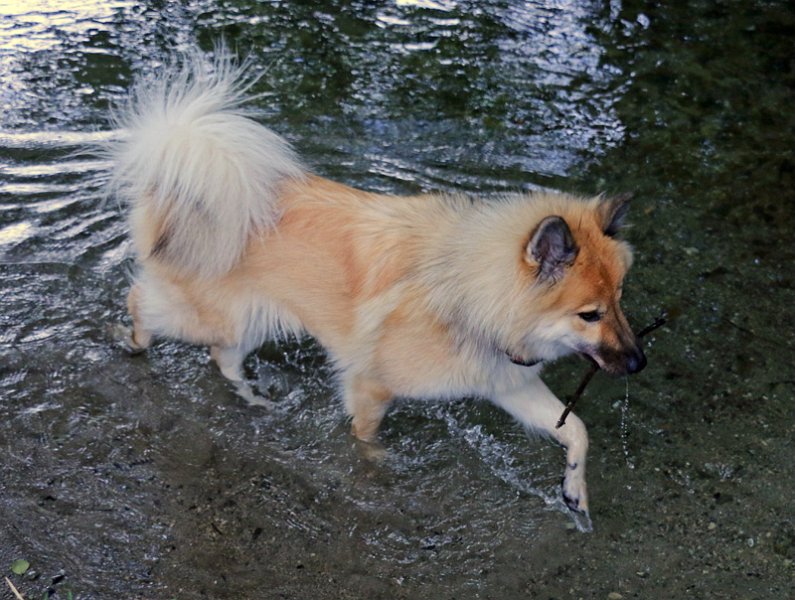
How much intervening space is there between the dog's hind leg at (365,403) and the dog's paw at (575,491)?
2.83 ft

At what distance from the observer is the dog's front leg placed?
346cm

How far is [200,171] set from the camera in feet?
10.8

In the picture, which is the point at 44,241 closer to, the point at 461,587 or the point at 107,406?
the point at 107,406

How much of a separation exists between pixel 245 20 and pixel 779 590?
591 centimetres

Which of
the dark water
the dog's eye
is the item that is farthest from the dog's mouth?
the dark water

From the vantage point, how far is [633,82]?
645cm

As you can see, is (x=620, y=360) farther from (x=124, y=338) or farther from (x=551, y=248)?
(x=124, y=338)

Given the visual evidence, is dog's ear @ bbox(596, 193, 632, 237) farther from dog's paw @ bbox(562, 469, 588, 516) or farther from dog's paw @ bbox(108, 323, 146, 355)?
dog's paw @ bbox(108, 323, 146, 355)

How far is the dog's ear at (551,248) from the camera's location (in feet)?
9.01

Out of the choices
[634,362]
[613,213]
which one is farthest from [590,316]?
[613,213]

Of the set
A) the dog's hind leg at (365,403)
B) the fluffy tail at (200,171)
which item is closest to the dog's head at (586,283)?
the dog's hind leg at (365,403)

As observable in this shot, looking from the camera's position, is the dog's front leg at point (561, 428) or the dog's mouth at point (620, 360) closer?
the dog's mouth at point (620, 360)

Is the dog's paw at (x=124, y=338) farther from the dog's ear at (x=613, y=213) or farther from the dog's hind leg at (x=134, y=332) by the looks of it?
the dog's ear at (x=613, y=213)

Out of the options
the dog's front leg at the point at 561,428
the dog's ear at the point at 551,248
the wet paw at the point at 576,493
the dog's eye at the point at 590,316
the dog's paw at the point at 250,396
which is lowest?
the dog's paw at the point at 250,396
